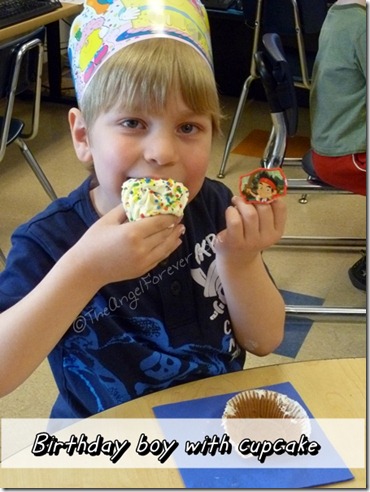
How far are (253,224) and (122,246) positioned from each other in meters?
0.19

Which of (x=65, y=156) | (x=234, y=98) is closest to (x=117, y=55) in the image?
(x=65, y=156)

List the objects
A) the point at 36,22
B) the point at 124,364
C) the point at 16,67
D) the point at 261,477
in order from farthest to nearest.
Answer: the point at 36,22
the point at 16,67
the point at 124,364
the point at 261,477

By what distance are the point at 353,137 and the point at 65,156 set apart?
1.77 m

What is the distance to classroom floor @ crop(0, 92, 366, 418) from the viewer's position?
76.7 inches

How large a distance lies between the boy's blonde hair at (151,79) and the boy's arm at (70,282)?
17 cm

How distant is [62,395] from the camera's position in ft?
3.25

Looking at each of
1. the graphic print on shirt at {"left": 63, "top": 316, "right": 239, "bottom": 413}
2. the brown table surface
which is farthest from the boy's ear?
the brown table surface

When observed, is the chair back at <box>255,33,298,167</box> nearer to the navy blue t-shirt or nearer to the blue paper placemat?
the navy blue t-shirt

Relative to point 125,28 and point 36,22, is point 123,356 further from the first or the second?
point 36,22

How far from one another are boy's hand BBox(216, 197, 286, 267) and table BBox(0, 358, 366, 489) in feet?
0.55

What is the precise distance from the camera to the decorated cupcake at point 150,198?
803 mm

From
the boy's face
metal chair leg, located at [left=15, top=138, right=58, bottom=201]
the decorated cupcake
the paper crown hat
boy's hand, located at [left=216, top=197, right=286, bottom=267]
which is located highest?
the paper crown hat

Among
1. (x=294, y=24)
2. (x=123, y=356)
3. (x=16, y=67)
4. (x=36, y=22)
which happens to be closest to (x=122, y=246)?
(x=123, y=356)

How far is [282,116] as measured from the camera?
1885mm
